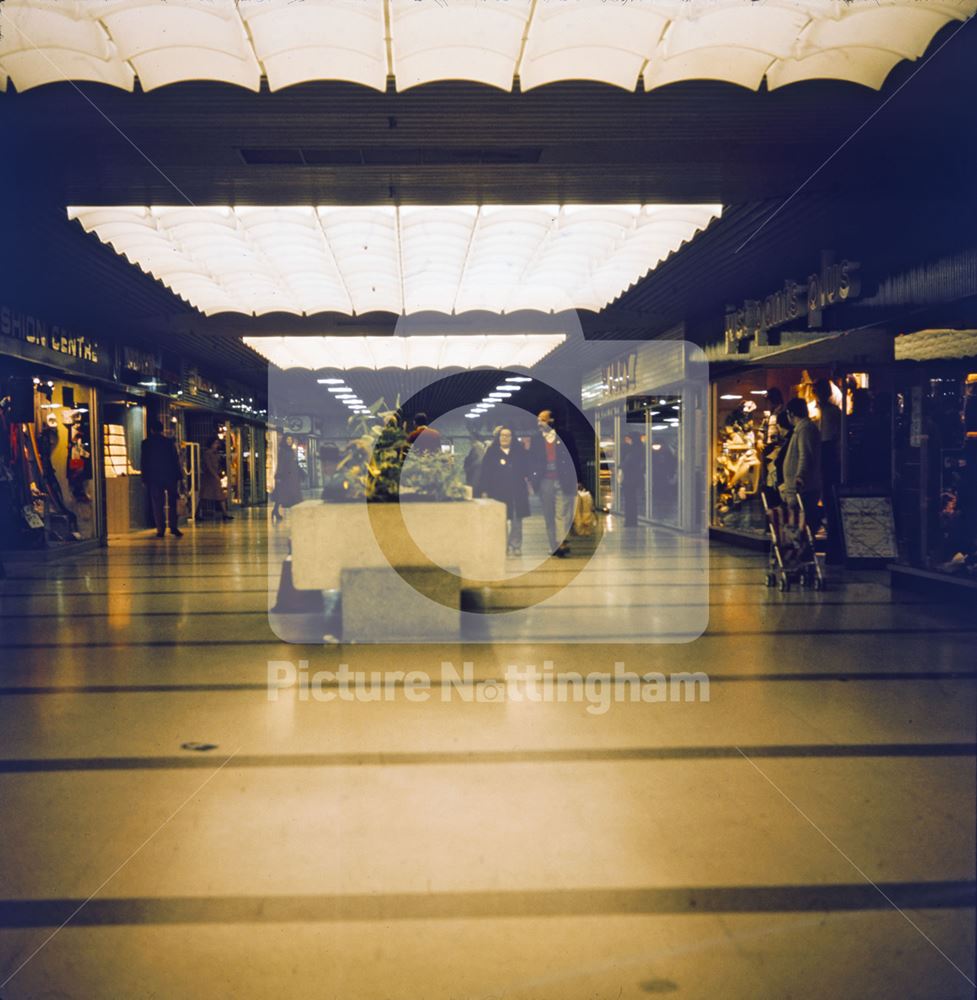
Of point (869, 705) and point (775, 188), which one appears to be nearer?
point (869, 705)

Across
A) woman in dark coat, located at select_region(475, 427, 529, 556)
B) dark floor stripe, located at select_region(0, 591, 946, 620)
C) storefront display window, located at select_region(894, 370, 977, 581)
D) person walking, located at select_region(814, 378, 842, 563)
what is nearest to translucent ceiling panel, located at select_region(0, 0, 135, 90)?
dark floor stripe, located at select_region(0, 591, 946, 620)

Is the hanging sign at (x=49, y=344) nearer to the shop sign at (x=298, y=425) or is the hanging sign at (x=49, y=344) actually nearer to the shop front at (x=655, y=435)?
the shop front at (x=655, y=435)

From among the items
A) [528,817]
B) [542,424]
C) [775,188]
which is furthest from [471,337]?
[528,817]

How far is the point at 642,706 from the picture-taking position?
4.02 m

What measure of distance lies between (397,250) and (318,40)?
179 inches

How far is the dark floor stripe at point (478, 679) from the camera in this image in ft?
14.4

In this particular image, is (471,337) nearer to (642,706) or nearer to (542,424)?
(542,424)

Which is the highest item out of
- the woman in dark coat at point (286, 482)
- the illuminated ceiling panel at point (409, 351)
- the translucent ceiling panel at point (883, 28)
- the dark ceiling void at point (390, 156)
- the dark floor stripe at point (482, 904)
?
the illuminated ceiling panel at point (409, 351)

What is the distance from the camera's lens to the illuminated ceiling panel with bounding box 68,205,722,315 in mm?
7703

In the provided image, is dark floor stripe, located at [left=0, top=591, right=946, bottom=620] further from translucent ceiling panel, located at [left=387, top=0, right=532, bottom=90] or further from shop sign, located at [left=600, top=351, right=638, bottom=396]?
shop sign, located at [left=600, top=351, right=638, bottom=396]

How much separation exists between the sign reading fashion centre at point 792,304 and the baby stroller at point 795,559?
2380 mm

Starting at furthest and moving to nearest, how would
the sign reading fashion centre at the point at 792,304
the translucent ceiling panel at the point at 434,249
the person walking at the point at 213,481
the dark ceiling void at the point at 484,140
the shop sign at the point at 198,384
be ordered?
the person walking at the point at 213,481, the shop sign at the point at 198,384, the sign reading fashion centre at the point at 792,304, the translucent ceiling panel at the point at 434,249, the dark ceiling void at the point at 484,140

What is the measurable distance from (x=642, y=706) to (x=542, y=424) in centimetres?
686

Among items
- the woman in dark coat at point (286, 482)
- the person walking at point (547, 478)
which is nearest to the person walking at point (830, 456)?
the person walking at point (547, 478)
